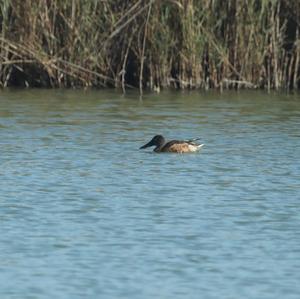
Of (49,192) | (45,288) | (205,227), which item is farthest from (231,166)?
(45,288)

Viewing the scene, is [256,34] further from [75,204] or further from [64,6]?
[75,204]

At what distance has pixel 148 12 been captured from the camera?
17031 millimetres

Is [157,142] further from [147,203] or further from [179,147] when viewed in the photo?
[147,203]

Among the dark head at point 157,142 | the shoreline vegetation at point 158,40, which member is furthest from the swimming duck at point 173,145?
the shoreline vegetation at point 158,40

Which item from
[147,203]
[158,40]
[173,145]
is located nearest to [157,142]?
[173,145]

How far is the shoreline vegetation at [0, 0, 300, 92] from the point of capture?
56.4 ft

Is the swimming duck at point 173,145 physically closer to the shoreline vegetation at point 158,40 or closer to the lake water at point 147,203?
the lake water at point 147,203

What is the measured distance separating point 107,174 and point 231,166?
3.94 ft

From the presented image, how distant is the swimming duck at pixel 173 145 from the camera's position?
1210cm

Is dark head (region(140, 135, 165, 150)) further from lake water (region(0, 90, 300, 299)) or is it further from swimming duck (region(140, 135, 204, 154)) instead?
lake water (region(0, 90, 300, 299))

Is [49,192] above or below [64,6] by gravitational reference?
below

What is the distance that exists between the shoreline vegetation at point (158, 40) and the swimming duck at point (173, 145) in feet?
15.7

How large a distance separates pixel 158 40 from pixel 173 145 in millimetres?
5196

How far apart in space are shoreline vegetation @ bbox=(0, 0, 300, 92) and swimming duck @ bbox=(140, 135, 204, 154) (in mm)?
4780
